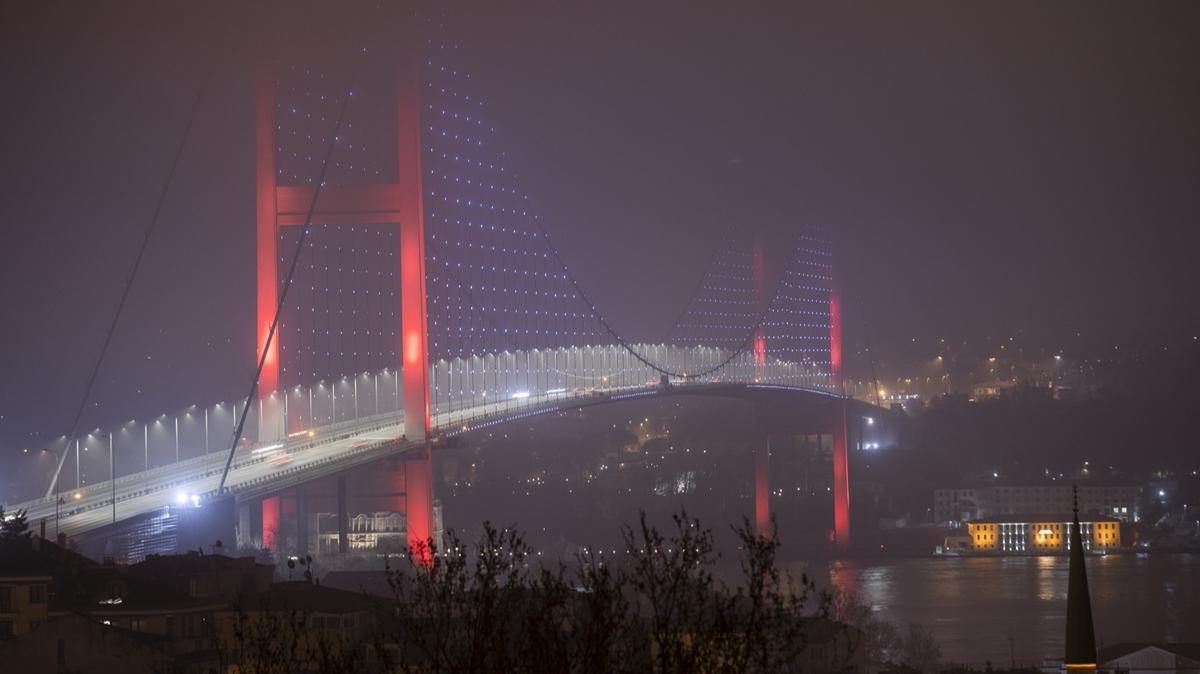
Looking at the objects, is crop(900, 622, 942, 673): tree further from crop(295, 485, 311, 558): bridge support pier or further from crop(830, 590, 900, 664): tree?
crop(295, 485, 311, 558): bridge support pier

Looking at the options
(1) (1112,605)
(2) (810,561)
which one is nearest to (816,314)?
(2) (810,561)

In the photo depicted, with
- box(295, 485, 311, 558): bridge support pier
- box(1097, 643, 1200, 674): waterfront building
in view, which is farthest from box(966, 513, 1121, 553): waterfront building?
box(1097, 643, 1200, 674): waterfront building

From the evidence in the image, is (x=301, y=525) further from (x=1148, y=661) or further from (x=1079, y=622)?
(x=1079, y=622)

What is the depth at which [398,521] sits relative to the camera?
2472 centimetres

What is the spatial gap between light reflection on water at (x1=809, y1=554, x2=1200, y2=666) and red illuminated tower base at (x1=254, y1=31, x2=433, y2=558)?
17.9ft

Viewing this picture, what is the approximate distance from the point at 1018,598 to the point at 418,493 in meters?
8.23

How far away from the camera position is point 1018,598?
88.5 ft

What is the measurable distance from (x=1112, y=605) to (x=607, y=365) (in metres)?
9.31

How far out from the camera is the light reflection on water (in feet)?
71.3

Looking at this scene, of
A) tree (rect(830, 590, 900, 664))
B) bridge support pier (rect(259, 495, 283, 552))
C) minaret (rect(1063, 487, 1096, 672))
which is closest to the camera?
minaret (rect(1063, 487, 1096, 672))

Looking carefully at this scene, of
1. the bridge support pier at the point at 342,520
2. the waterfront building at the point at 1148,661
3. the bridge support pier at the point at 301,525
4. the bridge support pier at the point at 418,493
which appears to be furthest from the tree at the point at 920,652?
the bridge support pier at the point at 301,525

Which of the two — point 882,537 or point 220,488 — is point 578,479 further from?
point 220,488

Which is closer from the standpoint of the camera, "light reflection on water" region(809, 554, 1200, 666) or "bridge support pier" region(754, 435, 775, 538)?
"light reflection on water" region(809, 554, 1200, 666)

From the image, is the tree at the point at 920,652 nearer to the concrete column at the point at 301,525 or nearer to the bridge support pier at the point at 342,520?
the bridge support pier at the point at 342,520
